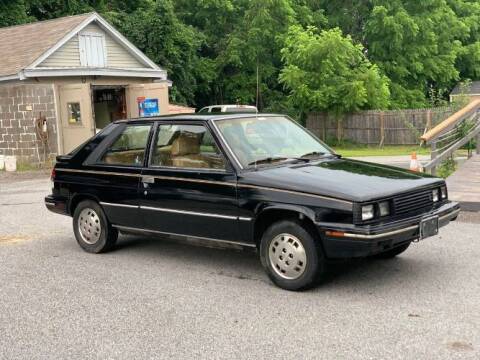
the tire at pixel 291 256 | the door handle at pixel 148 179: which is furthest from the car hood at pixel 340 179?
the door handle at pixel 148 179

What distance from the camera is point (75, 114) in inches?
768

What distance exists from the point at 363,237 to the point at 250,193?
1169 mm

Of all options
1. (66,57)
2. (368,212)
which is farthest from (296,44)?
(368,212)

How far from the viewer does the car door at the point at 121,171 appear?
672 cm

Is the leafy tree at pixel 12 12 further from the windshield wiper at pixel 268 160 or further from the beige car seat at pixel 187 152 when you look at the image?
the windshield wiper at pixel 268 160

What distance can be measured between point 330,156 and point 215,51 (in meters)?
35.7

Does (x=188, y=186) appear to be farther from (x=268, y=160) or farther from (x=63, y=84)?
(x=63, y=84)

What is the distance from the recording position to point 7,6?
3259cm

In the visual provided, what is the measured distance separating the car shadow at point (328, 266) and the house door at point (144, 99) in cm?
1460

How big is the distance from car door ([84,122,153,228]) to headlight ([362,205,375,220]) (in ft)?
8.66

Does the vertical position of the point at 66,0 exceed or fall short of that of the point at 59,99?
it exceeds it

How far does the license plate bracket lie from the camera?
5410mm

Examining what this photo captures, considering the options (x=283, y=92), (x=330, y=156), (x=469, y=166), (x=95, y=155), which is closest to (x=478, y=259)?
(x=330, y=156)

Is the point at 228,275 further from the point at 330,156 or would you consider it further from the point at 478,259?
the point at 478,259
